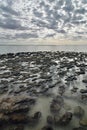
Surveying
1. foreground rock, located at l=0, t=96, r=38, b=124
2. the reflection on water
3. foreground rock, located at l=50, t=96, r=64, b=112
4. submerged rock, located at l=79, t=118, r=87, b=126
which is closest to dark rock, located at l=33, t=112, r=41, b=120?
the reflection on water

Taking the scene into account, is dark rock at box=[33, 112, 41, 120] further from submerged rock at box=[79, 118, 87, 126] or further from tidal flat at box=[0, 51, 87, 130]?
submerged rock at box=[79, 118, 87, 126]

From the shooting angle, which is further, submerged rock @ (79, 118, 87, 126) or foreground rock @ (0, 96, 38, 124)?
foreground rock @ (0, 96, 38, 124)

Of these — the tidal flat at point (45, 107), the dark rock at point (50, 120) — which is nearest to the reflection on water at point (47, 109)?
the tidal flat at point (45, 107)

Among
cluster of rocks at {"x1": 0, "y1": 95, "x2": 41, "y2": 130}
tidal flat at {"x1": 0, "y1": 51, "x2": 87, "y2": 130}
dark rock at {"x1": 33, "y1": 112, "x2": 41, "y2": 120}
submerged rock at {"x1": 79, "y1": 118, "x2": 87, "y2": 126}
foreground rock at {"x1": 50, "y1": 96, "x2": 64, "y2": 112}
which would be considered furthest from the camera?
foreground rock at {"x1": 50, "y1": 96, "x2": 64, "y2": 112}

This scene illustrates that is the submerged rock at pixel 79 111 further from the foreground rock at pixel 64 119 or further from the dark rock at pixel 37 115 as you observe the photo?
the dark rock at pixel 37 115

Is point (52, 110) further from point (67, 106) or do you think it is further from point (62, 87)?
point (62, 87)

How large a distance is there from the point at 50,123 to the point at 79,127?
128 cm

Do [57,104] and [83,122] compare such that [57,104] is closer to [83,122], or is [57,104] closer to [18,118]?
[83,122]

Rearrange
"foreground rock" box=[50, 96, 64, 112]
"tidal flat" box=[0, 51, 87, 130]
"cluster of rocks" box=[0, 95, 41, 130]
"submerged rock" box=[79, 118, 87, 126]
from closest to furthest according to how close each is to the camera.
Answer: "submerged rock" box=[79, 118, 87, 126] < "tidal flat" box=[0, 51, 87, 130] < "cluster of rocks" box=[0, 95, 41, 130] < "foreground rock" box=[50, 96, 64, 112]

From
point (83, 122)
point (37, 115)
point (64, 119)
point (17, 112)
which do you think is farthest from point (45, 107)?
point (83, 122)

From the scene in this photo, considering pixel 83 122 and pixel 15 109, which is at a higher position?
pixel 15 109

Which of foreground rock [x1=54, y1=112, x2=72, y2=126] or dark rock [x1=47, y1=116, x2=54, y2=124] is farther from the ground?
foreground rock [x1=54, y1=112, x2=72, y2=126]

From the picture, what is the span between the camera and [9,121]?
8.31m

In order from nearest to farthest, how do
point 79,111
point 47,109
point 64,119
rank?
1. point 64,119
2. point 79,111
3. point 47,109
